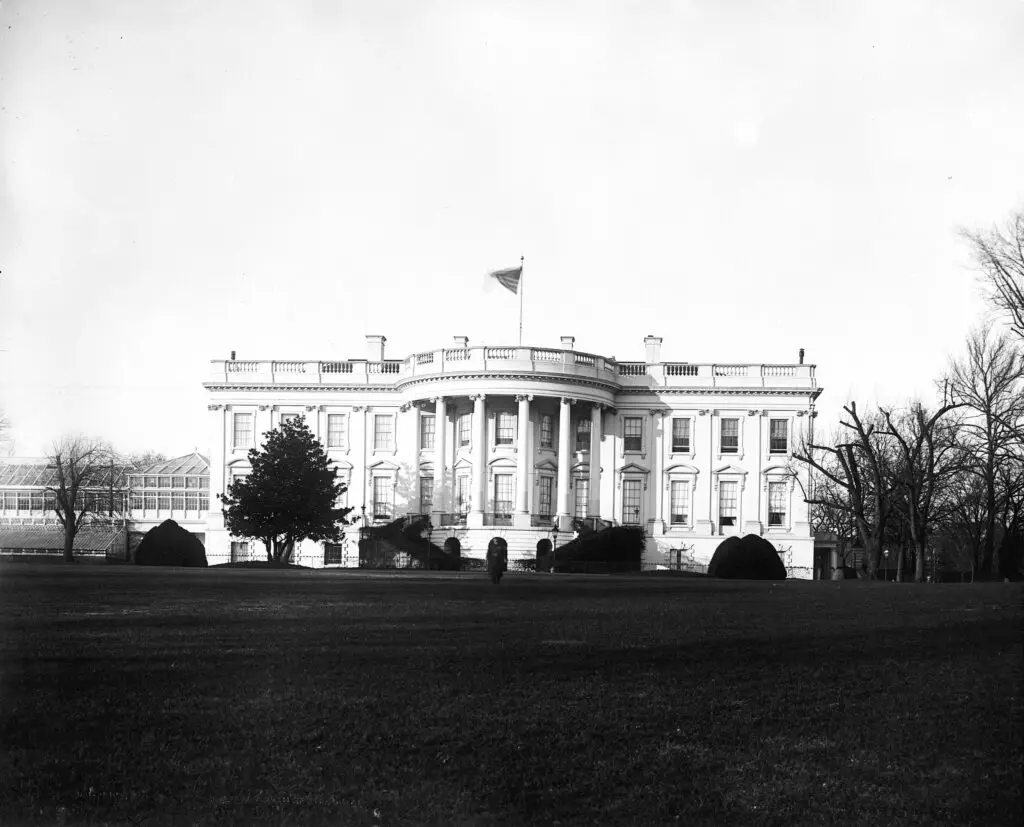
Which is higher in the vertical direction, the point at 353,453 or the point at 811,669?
the point at 353,453

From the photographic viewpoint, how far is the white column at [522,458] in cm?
6325

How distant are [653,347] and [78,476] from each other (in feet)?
114

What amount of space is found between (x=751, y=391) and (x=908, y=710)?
57678 millimetres

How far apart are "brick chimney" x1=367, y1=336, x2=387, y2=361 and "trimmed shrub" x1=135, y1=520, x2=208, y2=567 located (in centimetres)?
2603

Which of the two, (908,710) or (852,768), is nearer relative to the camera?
(852,768)

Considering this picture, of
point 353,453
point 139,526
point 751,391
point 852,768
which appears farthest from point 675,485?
point 852,768

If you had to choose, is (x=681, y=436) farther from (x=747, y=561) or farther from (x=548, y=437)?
(x=747, y=561)

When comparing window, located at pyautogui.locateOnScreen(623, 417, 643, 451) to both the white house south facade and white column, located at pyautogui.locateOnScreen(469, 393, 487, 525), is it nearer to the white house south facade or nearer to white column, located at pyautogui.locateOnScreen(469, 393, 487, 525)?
the white house south facade

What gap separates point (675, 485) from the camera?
6925cm

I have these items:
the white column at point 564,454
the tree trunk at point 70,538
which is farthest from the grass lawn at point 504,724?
the tree trunk at point 70,538

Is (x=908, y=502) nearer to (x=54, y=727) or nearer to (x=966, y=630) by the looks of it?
(x=966, y=630)

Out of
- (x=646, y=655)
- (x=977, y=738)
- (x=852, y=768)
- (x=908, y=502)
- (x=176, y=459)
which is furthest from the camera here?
(x=176, y=459)

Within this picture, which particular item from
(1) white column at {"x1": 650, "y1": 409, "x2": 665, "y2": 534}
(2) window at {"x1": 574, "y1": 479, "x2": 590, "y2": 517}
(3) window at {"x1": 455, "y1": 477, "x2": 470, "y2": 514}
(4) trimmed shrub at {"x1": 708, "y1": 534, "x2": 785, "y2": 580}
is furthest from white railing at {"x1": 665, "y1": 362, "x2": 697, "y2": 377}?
(4) trimmed shrub at {"x1": 708, "y1": 534, "x2": 785, "y2": 580}

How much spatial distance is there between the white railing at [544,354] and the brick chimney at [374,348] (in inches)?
503
